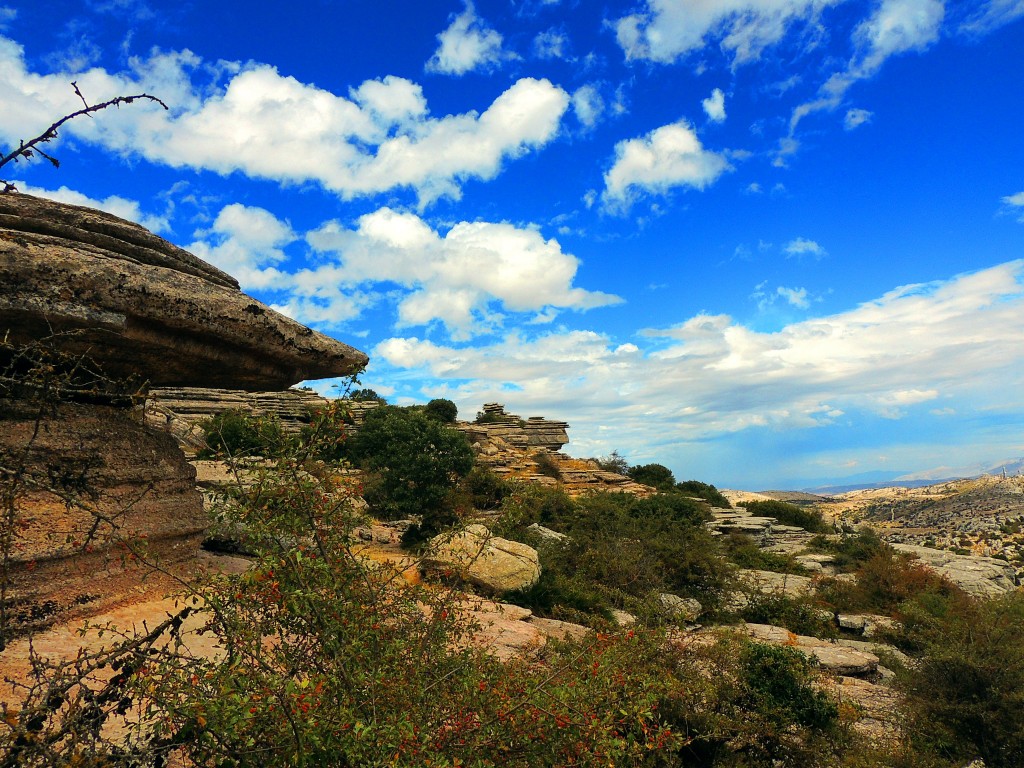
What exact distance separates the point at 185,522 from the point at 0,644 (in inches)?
250

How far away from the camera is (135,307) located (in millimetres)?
6793

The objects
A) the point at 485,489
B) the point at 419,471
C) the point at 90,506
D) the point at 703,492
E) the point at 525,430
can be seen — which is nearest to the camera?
the point at 90,506

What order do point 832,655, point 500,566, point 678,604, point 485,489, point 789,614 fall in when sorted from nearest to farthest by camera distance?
1. point 832,655
2. point 500,566
3. point 678,604
4. point 789,614
5. point 485,489

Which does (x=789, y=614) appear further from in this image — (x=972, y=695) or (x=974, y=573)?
(x=974, y=573)

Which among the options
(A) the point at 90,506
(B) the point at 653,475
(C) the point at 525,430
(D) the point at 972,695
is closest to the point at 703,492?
(B) the point at 653,475

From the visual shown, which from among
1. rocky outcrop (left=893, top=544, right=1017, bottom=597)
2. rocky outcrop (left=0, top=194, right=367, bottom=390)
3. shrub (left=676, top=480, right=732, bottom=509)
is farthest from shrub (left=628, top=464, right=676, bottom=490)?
rocky outcrop (left=0, top=194, right=367, bottom=390)

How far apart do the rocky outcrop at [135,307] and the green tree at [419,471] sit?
9101 mm

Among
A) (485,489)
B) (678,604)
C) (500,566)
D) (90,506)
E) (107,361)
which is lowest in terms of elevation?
(678,604)

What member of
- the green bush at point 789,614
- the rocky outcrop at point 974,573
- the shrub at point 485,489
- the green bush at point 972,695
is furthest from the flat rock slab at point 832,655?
the shrub at point 485,489

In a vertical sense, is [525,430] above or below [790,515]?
above

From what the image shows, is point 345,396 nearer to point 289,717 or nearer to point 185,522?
point 289,717

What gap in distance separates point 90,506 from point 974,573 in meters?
22.3

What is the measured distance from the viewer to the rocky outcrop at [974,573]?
16.4m

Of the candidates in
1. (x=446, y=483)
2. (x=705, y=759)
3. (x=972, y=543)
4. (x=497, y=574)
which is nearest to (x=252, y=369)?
(x=497, y=574)
